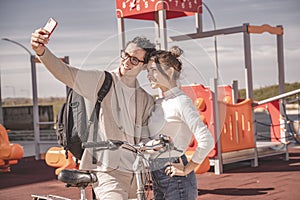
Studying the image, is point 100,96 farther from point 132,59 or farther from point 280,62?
point 280,62

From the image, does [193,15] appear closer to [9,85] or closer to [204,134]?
[204,134]

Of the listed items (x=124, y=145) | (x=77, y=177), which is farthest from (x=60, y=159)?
(x=124, y=145)

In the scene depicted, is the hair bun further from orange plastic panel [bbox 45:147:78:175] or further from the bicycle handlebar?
orange plastic panel [bbox 45:147:78:175]

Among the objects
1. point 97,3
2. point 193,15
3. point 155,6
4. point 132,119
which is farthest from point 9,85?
point 132,119

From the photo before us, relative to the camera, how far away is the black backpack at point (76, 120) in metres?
3.47

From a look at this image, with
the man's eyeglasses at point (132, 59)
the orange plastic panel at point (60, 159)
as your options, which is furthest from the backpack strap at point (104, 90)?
the orange plastic panel at point (60, 159)

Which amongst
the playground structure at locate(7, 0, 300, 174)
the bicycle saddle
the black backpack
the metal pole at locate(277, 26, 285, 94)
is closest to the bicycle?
the bicycle saddle

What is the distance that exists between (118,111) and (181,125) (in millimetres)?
353

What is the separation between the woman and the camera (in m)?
3.28

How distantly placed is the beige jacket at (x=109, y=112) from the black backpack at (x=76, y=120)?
0.09ft

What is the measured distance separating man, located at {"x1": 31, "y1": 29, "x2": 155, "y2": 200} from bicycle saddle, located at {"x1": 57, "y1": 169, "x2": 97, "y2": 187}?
0.04 meters

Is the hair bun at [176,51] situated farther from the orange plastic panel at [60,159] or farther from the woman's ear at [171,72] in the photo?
the orange plastic panel at [60,159]

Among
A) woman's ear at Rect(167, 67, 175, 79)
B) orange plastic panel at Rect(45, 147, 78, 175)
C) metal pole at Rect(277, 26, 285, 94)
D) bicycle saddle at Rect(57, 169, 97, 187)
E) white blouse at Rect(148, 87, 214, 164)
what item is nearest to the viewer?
white blouse at Rect(148, 87, 214, 164)

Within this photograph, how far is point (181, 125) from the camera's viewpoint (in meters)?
3.32
